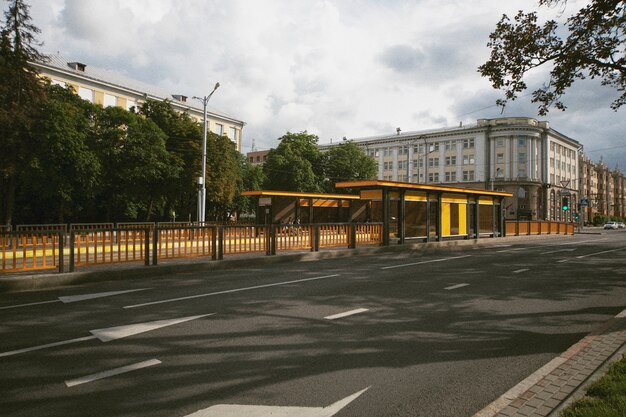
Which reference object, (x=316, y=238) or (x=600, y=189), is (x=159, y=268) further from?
(x=600, y=189)

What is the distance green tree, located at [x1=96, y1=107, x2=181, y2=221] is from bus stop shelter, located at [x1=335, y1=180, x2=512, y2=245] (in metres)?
16.3

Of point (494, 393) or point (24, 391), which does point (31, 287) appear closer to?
point (24, 391)

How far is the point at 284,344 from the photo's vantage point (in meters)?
5.28

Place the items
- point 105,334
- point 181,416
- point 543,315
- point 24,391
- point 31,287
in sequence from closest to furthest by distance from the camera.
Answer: point 181,416, point 24,391, point 105,334, point 543,315, point 31,287

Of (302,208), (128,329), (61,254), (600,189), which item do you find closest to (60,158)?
(302,208)

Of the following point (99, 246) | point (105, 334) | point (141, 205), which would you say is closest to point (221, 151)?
point (141, 205)

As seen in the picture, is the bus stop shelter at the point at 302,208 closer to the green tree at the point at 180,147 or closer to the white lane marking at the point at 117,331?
the green tree at the point at 180,147

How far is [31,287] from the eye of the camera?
31.0 feet

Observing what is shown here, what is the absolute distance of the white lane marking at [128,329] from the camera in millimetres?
5646

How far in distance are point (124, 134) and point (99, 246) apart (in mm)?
23538

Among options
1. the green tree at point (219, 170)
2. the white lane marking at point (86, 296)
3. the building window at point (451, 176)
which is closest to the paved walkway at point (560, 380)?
the white lane marking at point (86, 296)

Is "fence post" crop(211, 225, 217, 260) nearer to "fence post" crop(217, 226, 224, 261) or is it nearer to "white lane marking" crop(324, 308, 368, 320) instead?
"fence post" crop(217, 226, 224, 261)

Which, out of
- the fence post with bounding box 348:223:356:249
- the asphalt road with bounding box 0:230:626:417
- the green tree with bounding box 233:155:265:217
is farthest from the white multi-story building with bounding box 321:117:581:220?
the asphalt road with bounding box 0:230:626:417

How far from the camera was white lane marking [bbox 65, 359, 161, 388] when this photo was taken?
4.13 metres
